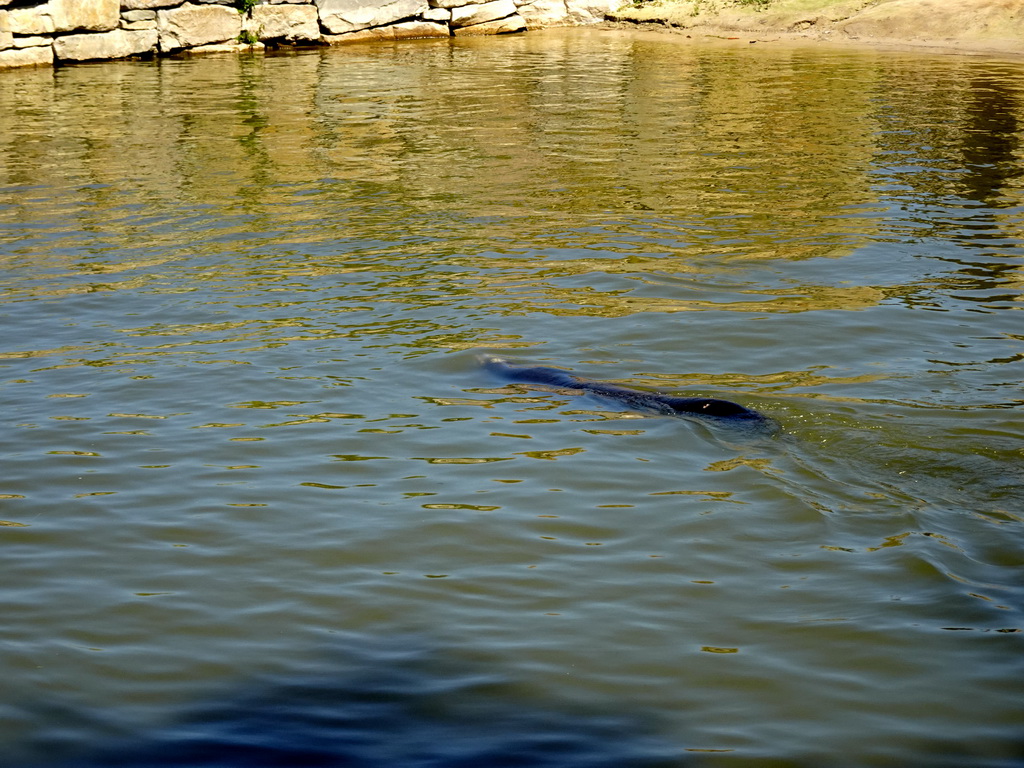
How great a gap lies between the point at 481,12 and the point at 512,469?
23923mm

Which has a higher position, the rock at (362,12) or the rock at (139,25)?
the rock at (362,12)

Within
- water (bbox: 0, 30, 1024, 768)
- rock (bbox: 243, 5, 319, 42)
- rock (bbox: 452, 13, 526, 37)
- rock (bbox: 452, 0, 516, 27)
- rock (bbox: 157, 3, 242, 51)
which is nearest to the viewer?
water (bbox: 0, 30, 1024, 768)

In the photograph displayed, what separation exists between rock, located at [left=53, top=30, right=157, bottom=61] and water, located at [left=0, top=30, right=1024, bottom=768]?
40.2 ft

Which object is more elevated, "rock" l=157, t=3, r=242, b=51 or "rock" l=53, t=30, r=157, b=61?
"rock" l=157, t=3, r=242, b=51

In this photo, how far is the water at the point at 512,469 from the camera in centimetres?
362

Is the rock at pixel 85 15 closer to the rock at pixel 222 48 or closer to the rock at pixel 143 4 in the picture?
the rock at pixel 143 4

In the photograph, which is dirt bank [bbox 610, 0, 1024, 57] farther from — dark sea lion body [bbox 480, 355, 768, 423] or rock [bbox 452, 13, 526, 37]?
dark sea lion body [bbox 480, 355, 768, 423]

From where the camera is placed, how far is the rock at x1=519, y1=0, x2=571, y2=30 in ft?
92.7

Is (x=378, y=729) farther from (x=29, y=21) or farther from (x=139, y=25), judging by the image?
(x=139, y=25)

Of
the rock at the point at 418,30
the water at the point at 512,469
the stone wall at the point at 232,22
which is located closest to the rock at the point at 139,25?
the stone wall at the point at 232,22

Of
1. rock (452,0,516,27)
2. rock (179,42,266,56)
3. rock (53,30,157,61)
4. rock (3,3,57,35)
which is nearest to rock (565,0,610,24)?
rock (452,0,516,27)

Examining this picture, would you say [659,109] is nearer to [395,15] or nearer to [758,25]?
[758,25]

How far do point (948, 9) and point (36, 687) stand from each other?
78.8ft

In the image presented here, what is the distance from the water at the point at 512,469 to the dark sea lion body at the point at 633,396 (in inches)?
5.4
